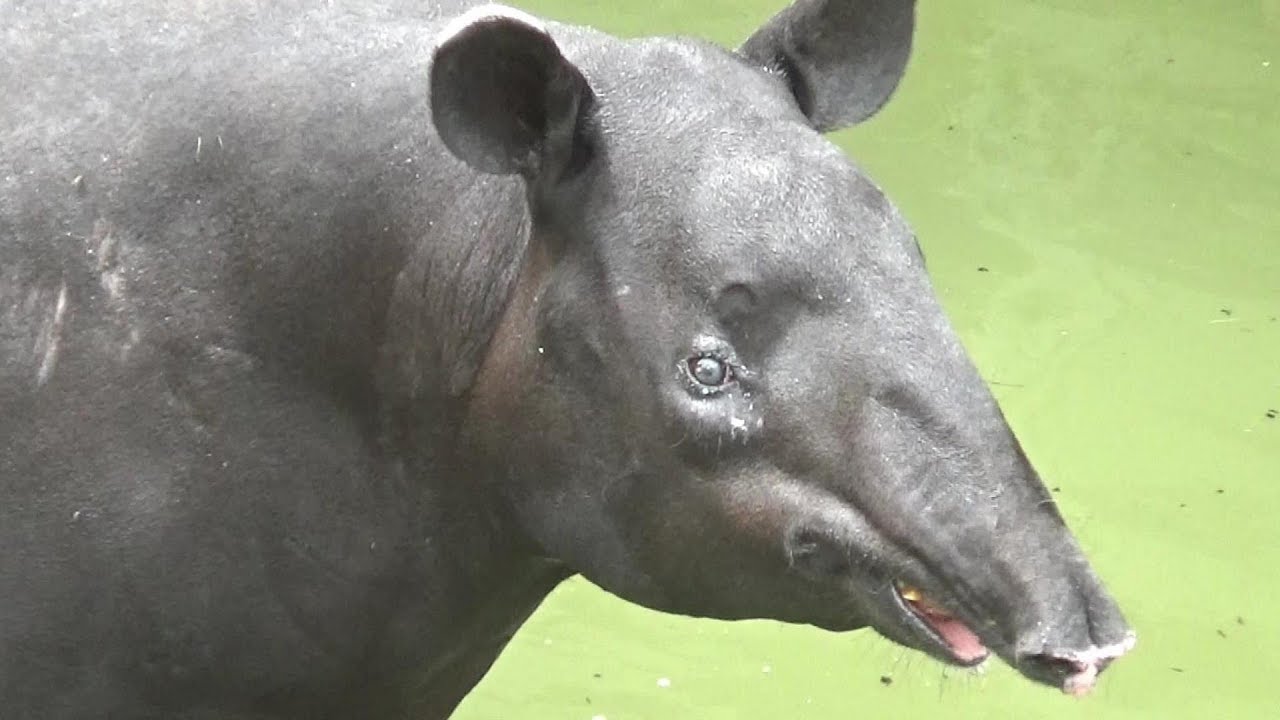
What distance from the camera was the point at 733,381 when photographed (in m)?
1.99

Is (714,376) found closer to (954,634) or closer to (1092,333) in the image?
(954,634)

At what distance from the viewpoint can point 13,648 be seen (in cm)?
239

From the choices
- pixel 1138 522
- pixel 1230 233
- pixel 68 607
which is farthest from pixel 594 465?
pixel 1230 233

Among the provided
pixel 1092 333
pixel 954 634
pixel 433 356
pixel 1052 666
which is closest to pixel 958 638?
pixel 954 634

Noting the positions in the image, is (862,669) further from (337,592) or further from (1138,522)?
(337,592)

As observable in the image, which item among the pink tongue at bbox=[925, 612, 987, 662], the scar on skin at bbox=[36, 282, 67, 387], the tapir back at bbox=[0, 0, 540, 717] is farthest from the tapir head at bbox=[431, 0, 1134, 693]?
the scar on skin at bbox=[36, 282, 67, 387]

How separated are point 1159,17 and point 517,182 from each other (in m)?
4.47

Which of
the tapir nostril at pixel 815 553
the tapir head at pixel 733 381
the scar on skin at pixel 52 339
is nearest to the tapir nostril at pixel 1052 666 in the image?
the tapir head at pixel 733 381

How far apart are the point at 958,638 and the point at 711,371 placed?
341 millimetres

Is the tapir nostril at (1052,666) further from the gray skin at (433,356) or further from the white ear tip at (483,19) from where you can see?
the white ear tip at (483,19)

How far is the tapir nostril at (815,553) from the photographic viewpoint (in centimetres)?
196

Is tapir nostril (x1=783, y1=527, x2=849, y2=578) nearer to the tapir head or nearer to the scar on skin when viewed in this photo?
the tapir head

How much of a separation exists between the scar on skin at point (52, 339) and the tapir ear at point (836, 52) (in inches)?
31.6

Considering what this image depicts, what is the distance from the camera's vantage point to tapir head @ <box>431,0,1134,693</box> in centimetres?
186
